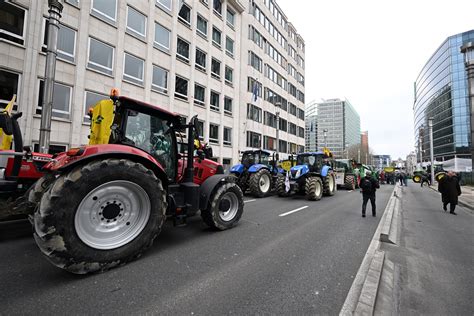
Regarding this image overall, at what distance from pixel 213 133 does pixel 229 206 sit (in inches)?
645

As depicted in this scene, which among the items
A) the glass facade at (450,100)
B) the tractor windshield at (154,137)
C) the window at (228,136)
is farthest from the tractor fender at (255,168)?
the glass facade at (450,100)

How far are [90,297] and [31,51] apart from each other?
13.9 metres

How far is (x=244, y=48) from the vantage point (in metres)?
26.2

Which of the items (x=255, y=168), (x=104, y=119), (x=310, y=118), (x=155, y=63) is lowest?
(x=255, y=168)

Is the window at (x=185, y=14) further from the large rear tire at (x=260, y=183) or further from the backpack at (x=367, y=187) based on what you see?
the backpack at (x=367, y=187)

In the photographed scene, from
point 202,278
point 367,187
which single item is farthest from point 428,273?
point 367,187

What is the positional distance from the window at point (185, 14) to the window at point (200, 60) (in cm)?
236

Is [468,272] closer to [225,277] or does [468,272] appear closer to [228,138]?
[225,277]

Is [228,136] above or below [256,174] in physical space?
above

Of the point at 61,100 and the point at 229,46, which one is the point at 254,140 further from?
the point at 61,100

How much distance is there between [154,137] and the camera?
14.0 feet

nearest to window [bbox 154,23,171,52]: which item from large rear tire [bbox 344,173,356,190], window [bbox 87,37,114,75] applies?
window [bbox 87,37,114,75]

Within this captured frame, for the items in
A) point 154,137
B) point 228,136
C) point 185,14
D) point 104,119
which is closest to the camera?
point 104,119

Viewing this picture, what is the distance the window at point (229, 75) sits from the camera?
23362mm
